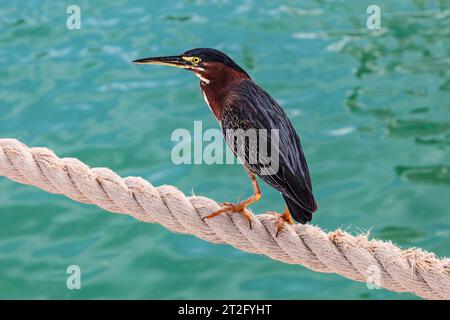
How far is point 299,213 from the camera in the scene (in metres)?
1.55

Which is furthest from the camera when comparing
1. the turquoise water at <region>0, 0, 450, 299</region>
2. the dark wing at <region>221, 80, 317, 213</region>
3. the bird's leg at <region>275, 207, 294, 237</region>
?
the turquoise water at <region>0, 0, 450, 299</region>

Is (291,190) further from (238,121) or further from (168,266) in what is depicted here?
(168,266)

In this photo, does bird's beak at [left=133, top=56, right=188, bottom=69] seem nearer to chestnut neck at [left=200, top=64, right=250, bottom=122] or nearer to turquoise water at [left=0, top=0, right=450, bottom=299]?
chestnut neck at [left=200, top=64, right=250, bottom=122]

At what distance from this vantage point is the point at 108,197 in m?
1.73

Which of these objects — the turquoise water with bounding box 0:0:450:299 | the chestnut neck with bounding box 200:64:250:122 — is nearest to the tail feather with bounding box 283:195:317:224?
the chestnut neck with bounding box 200:64:250:122

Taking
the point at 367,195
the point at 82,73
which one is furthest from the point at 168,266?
the point at 82,73

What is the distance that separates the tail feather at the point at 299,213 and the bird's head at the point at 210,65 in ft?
0.91

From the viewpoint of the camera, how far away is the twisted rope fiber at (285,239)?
5.43ft

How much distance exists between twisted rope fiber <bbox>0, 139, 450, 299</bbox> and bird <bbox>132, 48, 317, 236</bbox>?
0.02m

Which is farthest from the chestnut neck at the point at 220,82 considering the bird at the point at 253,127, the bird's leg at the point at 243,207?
the bird's leg at the point at 243,207

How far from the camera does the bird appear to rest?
60.8 inches

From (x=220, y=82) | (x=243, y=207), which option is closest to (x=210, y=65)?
(x=220, y=82)

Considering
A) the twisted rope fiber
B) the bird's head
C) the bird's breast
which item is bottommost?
the twisted rope fiber

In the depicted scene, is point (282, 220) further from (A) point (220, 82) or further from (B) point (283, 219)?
(A) point (220, 82)
